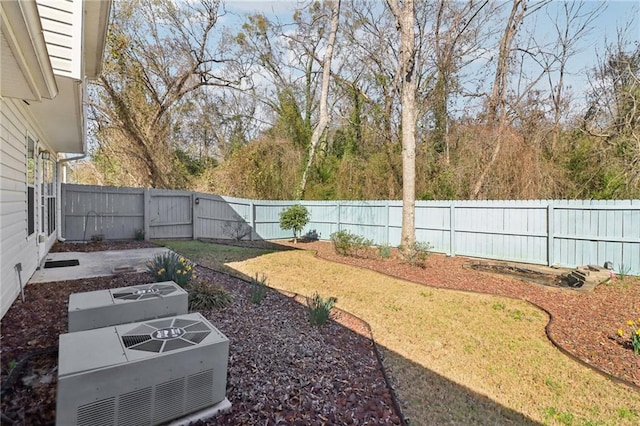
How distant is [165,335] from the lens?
217 centimetres

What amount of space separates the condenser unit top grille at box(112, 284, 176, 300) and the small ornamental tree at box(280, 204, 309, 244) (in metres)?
8.88

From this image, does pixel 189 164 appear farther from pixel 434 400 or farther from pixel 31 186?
pixel 434 400

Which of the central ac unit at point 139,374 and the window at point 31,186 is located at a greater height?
the window at point 31,186

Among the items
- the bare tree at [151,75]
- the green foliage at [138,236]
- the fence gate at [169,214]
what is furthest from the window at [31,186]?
the bare tree at [151,75]

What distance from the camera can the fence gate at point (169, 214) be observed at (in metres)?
9.91

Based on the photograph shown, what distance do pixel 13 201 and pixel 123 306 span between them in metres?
2.29

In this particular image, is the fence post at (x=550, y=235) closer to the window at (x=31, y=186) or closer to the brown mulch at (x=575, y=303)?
the brown mulch at (x=575, y=303)

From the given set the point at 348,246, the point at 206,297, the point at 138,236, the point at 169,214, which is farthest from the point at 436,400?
the point at 169,214

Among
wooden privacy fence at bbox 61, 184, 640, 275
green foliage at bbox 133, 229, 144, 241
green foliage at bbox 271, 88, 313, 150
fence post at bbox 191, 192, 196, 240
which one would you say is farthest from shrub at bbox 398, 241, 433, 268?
green foliage at bbox 271, 88, 313, 150

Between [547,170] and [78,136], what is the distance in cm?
1087

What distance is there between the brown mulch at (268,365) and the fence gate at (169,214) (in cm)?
575

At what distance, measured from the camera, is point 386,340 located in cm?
388

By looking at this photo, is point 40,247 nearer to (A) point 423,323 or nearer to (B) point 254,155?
(A) point 423,323

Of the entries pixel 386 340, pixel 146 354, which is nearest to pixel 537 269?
pixel 386 340
